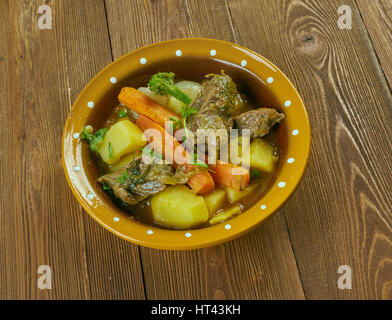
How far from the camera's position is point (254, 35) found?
242 centimetres

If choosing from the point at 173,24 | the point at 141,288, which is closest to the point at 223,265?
the point at 141,288

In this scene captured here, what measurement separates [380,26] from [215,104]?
3.77 feet

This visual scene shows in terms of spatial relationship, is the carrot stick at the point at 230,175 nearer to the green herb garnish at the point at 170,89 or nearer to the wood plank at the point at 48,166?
the green herb garnish at the point at 170,89

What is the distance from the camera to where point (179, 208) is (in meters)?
1.79

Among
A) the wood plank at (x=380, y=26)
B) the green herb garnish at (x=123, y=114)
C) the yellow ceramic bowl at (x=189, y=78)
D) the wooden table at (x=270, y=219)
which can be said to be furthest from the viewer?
the wood plank at (x=380, y=26)

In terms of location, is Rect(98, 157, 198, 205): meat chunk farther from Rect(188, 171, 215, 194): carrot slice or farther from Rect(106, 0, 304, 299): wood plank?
Rect(106, 0, 304, 299): wood plank

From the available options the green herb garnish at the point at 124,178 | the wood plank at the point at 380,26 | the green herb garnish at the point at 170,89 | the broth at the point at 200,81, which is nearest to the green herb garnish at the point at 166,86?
the green herb garnish at the point at 170,89

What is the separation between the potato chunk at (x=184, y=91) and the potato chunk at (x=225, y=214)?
0.51 metres

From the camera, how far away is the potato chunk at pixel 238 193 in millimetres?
1824

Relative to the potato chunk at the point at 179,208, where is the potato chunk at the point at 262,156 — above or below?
above

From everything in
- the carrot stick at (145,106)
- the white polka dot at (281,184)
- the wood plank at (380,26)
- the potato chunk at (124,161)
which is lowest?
the white polka dot at (281,184)

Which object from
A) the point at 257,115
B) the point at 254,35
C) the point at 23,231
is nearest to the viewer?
the point at 257,115

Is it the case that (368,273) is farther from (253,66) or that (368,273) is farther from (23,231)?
(23,231)

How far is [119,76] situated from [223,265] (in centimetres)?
97
